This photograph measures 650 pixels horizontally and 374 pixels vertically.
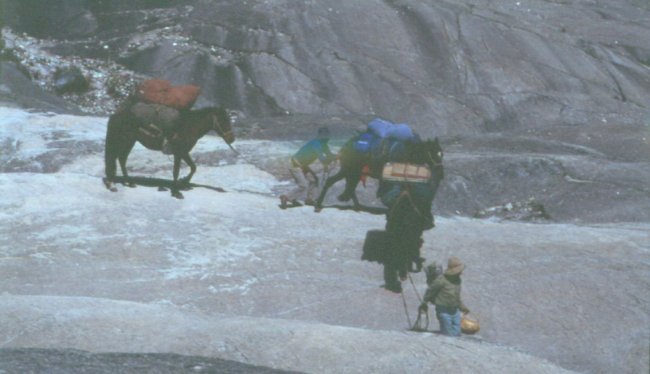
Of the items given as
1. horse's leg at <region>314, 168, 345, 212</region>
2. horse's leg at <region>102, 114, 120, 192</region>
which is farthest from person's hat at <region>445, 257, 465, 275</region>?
horse's leg at <region>102, 114, 120, 192</region>

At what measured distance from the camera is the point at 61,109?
752 inches

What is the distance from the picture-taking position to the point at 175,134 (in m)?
14.5

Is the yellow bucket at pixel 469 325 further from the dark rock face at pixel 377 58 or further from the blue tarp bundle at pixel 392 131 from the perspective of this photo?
the dark rock face at pixel 377 58

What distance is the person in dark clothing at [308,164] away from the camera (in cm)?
1442

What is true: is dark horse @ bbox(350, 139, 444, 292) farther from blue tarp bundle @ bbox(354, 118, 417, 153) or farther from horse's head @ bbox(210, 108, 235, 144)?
horse's head @ bbox(210, 108, 235, 144)

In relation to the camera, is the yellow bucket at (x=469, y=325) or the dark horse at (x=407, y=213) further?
the dark horse at (x=407, y=213)

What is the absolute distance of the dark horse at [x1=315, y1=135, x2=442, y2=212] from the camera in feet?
42.2

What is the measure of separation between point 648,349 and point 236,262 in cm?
438

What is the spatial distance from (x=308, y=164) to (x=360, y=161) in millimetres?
747

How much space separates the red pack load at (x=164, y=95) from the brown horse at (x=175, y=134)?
5.6 inches

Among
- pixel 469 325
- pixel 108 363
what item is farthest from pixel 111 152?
pixel 469 325

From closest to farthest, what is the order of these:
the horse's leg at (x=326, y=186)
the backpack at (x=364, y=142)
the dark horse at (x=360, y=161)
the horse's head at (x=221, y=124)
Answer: the dark horse at (x=360, y=161) → the backpack at (x=364, y=142) → the horse's leg at (x=326, y=186) → the horse's head at (x=221, y=124)

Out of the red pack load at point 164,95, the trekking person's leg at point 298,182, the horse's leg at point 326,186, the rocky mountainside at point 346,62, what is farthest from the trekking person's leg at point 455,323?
the rocky mountainside at point 346,62

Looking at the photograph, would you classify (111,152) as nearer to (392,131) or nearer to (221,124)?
(221,124)
